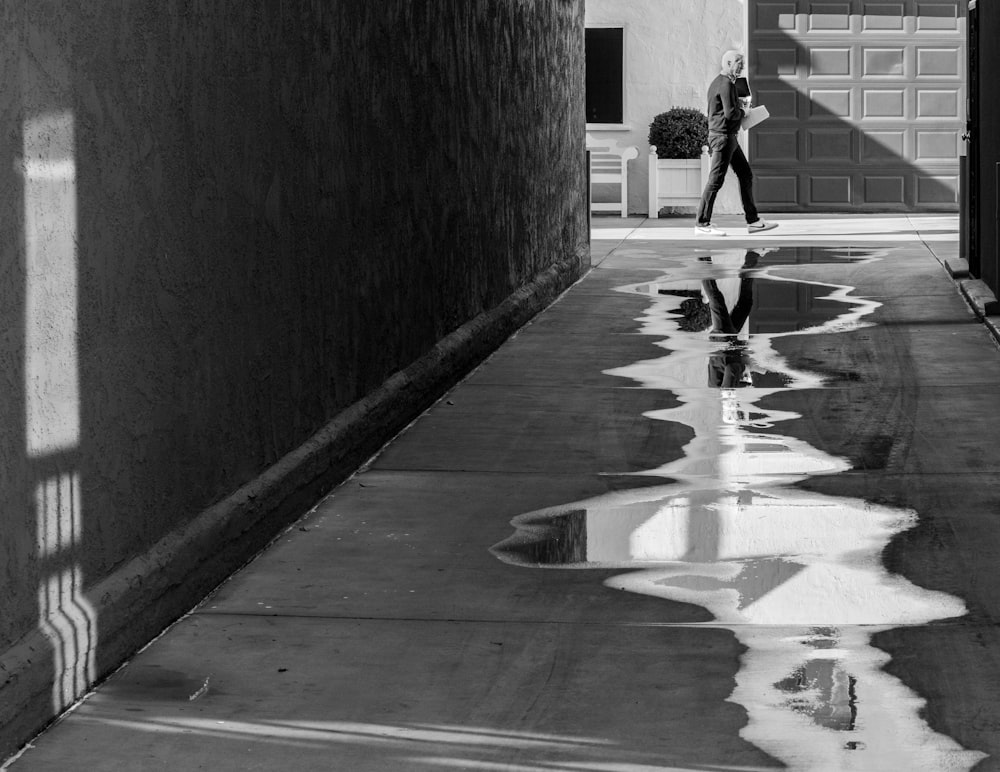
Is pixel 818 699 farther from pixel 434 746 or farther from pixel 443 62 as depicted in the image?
pixel 443 62

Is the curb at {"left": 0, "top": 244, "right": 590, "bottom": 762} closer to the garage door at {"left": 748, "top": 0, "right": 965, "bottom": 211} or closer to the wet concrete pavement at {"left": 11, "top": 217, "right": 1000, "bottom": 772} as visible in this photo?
the wet concrete pavement at {"left": 11, "top": 217, "right": 1000, "bottom": 772}

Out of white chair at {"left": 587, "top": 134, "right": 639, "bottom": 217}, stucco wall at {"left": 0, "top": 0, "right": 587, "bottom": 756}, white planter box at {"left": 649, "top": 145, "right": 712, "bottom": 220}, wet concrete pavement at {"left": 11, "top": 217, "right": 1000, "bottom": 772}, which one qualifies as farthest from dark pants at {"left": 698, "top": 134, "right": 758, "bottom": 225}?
stucco wall at {"left": 0, "top": 0, "right": 587, "bottom": 756}

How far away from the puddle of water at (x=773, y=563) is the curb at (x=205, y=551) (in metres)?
0.73

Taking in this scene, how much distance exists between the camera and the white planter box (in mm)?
20891

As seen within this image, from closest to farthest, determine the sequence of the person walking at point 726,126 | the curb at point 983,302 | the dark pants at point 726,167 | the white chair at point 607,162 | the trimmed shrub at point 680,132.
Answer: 1. the curb at point 983,302
2. the person walking at point 726,126
3. the dark pants at point 726,167
4. the trimmed shrub at point 680,132
5. the white chair at point 607,162

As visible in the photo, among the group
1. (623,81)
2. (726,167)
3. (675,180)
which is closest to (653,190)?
(675,180)

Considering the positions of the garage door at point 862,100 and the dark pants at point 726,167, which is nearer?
the dark pants at point 726,167

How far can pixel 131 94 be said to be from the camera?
3801 millimetres

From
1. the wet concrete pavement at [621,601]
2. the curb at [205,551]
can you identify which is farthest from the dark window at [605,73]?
the curb at [205,551]

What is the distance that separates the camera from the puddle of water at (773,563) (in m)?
3.23

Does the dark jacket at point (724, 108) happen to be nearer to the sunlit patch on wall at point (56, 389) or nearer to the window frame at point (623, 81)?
the window frame at point (623, 81)

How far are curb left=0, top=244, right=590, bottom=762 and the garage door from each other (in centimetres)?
1489

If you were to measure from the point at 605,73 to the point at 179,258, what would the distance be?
698 inches

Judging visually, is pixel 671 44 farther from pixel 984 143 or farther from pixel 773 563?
pixel 773 563
